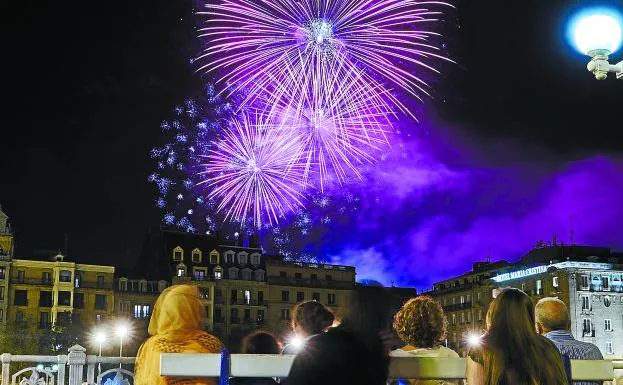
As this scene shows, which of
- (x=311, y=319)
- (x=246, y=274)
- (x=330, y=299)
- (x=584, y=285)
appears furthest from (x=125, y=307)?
(x=311, y=319)

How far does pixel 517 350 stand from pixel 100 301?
69282 mm

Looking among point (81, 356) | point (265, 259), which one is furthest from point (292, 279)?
point (81, 356)

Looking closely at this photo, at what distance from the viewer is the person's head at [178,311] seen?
4762mm

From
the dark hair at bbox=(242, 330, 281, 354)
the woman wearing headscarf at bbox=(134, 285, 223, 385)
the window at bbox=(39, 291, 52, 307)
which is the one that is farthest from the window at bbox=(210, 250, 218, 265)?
the woman wearing headscarf at bbox=(134, 285, 223, 385)

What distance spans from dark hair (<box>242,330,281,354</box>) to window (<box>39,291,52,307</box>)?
66540 mm

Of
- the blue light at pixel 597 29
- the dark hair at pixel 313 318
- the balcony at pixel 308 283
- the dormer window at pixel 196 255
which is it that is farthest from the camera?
the balcony at pixel 308 283

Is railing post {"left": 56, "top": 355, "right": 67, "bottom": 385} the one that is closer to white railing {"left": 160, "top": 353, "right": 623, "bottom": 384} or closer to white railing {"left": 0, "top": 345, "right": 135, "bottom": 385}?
white railing {"left": 0, "top": 345, "right": 135, "bottom": 385}

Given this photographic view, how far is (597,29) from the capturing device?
7488 mm

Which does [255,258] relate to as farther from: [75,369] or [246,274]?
[75,369]

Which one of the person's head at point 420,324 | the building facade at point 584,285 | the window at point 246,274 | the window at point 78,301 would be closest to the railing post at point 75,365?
the person's head at point 420,324

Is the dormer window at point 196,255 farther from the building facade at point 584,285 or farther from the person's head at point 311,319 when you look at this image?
the person's head at point 311,319

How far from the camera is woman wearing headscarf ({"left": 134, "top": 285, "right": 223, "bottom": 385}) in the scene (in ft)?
15.6

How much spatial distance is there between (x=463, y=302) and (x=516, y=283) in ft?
34.0

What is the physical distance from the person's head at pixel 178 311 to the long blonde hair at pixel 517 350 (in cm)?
179
